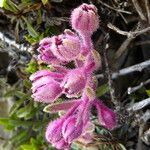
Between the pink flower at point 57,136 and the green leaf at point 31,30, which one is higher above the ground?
the green leaf at point 31,30

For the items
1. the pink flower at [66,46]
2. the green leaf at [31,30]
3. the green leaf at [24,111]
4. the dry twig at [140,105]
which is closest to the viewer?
the pink flower at [66,46]

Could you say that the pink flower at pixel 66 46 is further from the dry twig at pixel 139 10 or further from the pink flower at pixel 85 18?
the dry twig at pixel 139 10

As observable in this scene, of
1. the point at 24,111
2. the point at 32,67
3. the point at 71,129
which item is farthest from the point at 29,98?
the point at 71,129

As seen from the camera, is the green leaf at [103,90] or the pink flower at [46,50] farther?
the green leaf at [103,90]

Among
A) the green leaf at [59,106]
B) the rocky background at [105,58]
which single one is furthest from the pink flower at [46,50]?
the rocky background at [105,58]

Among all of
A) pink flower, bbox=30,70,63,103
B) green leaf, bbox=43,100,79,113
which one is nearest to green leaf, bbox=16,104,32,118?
green leaf, bbox=43,100,79,113

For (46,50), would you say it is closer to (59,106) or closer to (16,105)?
(59,106)

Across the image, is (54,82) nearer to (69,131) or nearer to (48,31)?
(69,131)
